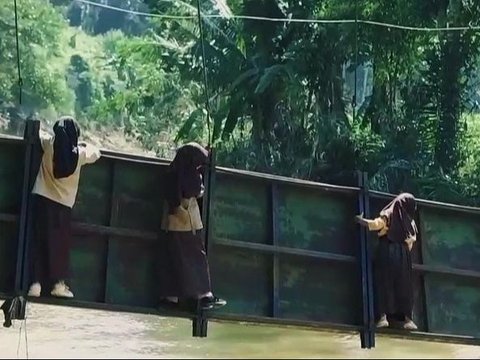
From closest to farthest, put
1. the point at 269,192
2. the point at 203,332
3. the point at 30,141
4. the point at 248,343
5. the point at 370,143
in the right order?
the point at 30,141, the point at 203,332, the point at 269,192, the point at 370,143, the point at 248,343

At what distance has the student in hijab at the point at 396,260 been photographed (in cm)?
515

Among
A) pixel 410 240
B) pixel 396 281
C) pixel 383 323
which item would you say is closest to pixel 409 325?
pixel 383 323

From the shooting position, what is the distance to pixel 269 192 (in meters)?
5.18

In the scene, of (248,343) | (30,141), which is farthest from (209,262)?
(248,343)

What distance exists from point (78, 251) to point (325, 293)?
68.1 inches

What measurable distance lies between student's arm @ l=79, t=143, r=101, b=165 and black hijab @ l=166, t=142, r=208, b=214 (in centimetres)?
47

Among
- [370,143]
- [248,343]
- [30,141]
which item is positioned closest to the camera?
[30,141]

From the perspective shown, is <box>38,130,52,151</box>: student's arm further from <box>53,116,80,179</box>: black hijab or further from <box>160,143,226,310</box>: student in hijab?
<box>160,143,226,310</box>: student in hijab

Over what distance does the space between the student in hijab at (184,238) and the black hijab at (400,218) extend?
128cm

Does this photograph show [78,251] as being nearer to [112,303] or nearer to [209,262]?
[112,303]

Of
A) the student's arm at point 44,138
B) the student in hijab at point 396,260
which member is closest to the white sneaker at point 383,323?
the student in hijab at point 396,260

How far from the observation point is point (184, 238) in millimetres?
4621

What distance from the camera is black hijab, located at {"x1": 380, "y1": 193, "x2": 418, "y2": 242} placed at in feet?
16.9

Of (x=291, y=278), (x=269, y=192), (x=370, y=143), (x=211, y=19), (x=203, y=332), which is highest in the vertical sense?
(x=211, y=19)
